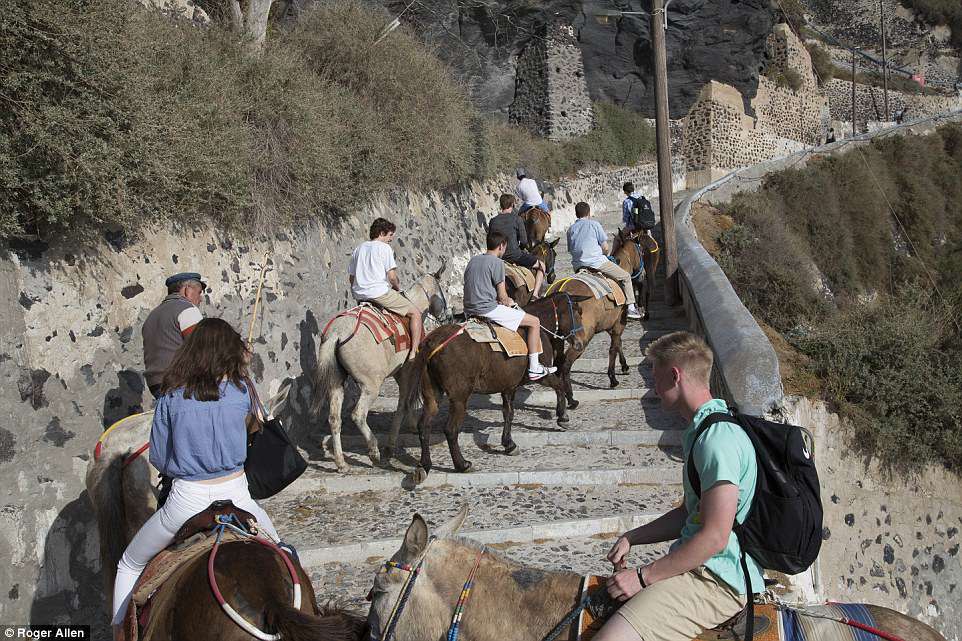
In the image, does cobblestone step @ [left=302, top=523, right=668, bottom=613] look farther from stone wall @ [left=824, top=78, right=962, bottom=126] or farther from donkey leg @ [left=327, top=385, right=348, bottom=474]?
stone wall @ [left=824, top=78, right=962, bottom=126]

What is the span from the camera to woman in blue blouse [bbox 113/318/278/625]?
3.33m

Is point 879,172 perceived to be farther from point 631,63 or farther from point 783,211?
point 631,63

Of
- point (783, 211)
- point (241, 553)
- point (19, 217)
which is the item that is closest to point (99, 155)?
point (19, 217)

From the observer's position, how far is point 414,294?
835cm

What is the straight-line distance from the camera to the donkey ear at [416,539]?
260 cm

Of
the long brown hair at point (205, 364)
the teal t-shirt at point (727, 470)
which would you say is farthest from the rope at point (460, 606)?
the long brown hair at point (205, 364)

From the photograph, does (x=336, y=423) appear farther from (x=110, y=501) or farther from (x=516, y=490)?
(x=110, y=501)

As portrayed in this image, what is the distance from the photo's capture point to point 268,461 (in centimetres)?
394

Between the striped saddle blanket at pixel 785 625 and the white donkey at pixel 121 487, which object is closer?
the striped saddle blanket at pixel 785 625

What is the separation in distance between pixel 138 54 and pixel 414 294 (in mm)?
3671

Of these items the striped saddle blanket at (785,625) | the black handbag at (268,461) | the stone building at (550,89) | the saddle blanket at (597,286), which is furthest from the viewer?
the stone building at (550,89)

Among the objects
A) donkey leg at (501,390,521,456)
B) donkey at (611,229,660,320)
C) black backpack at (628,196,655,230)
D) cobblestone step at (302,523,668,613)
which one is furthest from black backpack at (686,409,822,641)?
black backpack at (628,196,655,230)

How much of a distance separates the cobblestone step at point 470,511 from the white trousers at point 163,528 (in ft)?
7.24

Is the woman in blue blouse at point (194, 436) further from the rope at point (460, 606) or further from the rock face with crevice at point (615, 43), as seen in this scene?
the rock face with crevice at point (615, 43)
